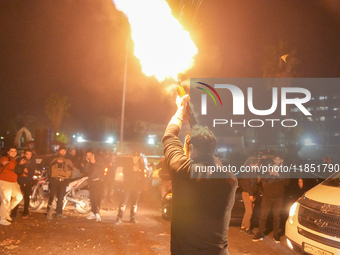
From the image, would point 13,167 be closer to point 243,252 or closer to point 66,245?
point 66,245

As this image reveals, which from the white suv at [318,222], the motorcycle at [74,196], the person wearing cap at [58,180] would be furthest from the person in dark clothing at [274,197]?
the person wearing cap at [58,180]

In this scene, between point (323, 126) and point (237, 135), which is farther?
point (323, 126)

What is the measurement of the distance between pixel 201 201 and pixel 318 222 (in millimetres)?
4291

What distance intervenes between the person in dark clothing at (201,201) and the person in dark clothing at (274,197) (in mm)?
6008

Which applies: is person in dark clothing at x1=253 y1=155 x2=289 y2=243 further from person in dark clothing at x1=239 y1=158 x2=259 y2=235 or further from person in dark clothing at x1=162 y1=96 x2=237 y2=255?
person in dark clothing at x1=162 y1=96 x2=237 y2=255

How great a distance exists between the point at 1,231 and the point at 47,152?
34.8ft

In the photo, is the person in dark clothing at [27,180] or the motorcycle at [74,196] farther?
the motorcycle at [74,196]

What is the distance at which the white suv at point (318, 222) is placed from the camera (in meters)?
5.70

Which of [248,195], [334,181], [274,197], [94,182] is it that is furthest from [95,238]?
[334,181]

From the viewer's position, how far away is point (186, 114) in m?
3.15

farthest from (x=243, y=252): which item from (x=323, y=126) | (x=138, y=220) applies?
(x=323, y=126)

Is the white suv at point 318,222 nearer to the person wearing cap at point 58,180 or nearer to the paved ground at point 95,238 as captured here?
the paved ground at point 95,238

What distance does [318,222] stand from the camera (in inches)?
237

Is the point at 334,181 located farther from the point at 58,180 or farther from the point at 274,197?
the point at 58,180
